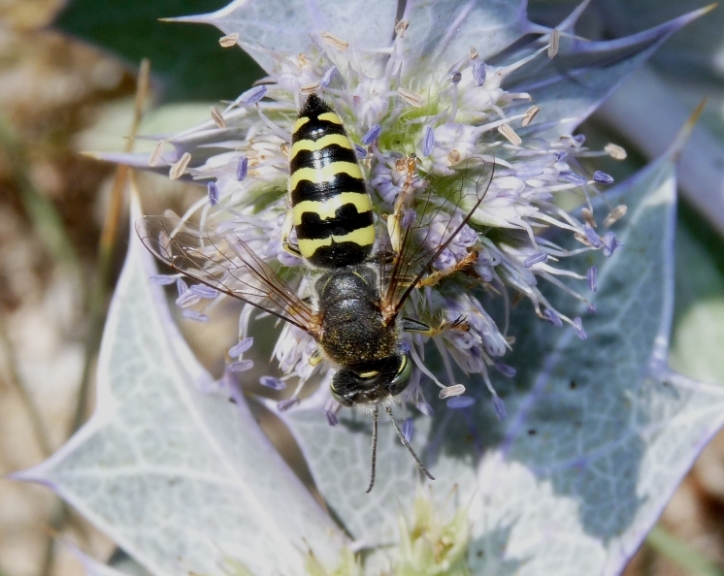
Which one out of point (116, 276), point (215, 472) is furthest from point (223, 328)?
point (215, 472)

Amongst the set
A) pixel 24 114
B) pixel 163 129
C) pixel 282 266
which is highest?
pixel 282 266

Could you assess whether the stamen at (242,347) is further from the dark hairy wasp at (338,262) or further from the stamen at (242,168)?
the stamen at (242,168)

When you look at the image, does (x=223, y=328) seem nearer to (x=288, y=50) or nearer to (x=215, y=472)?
(x=215, y=472)

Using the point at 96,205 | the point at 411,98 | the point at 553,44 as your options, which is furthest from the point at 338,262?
the point at 96,205

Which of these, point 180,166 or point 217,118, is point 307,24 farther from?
point 180,166

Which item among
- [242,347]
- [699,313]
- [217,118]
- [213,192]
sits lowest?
[699,313]

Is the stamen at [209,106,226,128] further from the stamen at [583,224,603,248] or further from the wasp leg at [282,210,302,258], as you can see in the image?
the stamen at [583,224,603,248]
